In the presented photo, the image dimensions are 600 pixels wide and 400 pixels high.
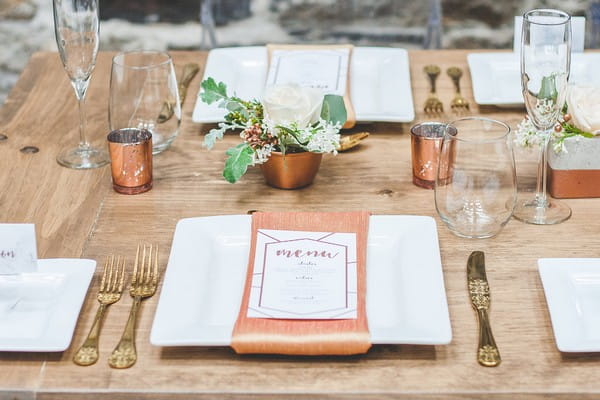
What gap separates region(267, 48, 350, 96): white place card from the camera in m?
1.62

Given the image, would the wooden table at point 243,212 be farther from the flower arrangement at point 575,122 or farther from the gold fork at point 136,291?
the flower arrangement at point 575,122

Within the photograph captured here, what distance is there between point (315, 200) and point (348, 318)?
14.1 inches

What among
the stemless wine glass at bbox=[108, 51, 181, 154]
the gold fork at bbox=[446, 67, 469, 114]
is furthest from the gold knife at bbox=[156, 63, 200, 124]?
the gold fork at bbox=[446, 67, 469, 114]

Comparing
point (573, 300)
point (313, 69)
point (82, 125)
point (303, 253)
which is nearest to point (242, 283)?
point (303, 253)

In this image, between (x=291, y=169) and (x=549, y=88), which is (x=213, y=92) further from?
(x=549, y=88)

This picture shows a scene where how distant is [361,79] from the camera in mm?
1759

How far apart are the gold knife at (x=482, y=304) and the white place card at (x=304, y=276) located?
5.9 inches

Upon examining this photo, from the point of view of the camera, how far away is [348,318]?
986 mm

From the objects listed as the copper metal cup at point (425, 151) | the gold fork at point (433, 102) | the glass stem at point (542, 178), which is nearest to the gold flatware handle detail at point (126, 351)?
the copper metal cup at point (425, 151)

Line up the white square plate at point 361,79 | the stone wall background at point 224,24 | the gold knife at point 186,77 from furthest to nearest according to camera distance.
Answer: the stone wall background at point 224,24
the gold knife at point 186,77
the white square plate at point 361,79

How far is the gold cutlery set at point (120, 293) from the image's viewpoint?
3.14ft

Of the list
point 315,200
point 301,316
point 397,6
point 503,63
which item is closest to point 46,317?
point 301,316

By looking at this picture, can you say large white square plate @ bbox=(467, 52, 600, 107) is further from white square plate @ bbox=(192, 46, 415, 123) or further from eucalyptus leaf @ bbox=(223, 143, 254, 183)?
eucalyptus leaf @ bbox=(223, 143, 254, 183)

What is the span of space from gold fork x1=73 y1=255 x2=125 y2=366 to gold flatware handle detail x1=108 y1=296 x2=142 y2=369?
24 millimetres
